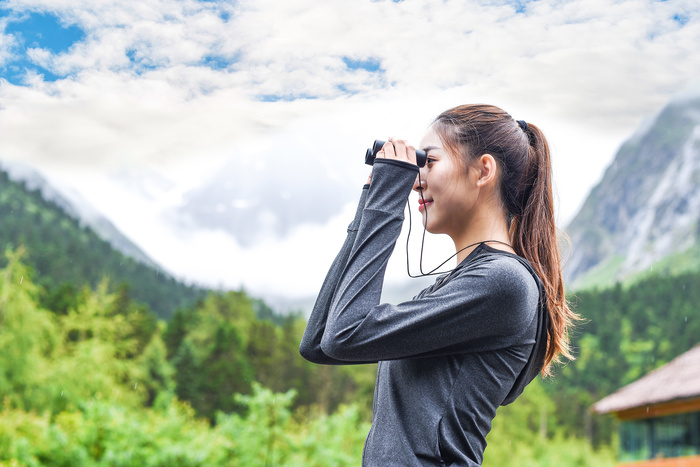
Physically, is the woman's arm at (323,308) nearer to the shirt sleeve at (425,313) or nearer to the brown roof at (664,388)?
the shirt sleeve at (425,313)

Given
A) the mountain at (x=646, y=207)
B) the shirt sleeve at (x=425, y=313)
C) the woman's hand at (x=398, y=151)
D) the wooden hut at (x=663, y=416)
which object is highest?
the mountain at (x=646, y=207)

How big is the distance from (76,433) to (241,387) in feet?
26.7

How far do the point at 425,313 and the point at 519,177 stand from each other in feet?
0.90

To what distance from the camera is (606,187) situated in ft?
149

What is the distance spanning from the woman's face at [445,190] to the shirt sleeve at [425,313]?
11cm

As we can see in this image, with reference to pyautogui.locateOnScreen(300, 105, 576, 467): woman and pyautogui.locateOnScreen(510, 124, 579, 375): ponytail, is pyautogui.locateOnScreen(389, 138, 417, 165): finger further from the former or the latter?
pyautogui.locateOnScreen(510, 124, 579, 375): ponytail

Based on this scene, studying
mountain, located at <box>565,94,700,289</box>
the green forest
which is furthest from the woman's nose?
mountain, located at <box>565,94,700,289</box>

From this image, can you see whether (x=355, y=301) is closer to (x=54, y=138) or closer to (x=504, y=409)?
(x=54, y=138)

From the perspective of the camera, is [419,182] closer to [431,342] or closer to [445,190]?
[445,190]

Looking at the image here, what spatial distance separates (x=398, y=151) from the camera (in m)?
0.81

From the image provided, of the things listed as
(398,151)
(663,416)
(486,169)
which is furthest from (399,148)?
(663,416)

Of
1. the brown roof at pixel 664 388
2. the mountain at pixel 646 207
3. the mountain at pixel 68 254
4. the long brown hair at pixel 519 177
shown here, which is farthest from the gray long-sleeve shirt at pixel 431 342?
the mountain at pixel 646 207

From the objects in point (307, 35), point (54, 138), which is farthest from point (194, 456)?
point (54, 138)

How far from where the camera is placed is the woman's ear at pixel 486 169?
859mm
